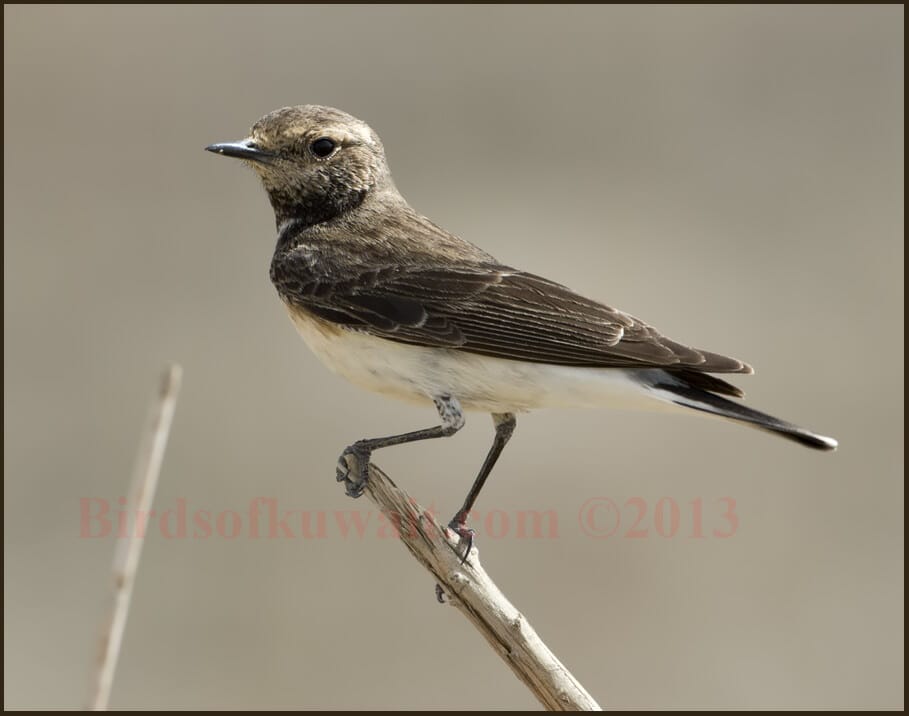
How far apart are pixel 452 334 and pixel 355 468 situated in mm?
785

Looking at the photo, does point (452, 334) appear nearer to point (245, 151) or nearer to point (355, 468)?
point (355, 468)

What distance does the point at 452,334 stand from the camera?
19.2ft

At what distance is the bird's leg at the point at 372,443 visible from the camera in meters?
5.44

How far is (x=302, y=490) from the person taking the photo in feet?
33.1

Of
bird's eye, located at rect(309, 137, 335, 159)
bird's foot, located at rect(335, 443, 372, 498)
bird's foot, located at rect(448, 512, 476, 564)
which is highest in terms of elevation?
bird's eye, located at rect(309, 137, 335, 159)

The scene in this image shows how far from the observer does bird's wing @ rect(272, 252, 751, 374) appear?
5691 millimetres

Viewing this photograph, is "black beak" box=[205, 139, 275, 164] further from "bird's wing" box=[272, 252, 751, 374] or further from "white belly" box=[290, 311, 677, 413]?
"white belly" box=[290, 311, 677, 413]

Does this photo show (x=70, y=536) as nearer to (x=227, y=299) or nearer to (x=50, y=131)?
(x=227, y=299)

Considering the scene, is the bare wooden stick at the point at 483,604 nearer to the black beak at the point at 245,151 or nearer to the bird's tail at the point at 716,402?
the bird's tail at the point at 716,402

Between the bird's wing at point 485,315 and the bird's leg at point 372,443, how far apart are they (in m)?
0.27

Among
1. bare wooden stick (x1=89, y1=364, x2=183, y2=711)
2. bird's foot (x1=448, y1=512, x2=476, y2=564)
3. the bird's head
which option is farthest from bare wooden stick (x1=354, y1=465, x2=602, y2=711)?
the bird's head

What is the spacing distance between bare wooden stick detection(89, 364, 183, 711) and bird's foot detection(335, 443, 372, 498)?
1.06 m

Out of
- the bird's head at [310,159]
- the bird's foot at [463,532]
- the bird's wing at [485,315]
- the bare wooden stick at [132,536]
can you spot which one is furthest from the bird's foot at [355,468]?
the bird's head at [310,159]

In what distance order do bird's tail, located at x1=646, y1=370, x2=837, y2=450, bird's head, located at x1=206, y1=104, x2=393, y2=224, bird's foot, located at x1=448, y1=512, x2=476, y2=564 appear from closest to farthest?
bird's tail, located at x1=646, y1=370, x2=837, y2=450 < bird's foot, located at x1=448, y1=512, x2=476, y2=564 < bird's head, located at x1=206, y1=104, x2=393, y2=224
